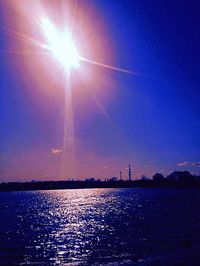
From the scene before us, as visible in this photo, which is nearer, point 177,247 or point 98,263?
point 98,263

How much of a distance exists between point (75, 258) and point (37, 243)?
1333 centimetres

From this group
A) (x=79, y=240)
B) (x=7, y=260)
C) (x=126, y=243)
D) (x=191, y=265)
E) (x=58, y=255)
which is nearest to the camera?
(x=191, y=265)

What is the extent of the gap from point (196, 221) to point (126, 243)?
105 ft

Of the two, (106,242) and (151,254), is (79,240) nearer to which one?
(106,242)

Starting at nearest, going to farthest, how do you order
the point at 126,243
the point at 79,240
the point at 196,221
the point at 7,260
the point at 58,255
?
1. the point at 7,260
2. the point at 58,255
3. the point at 126,243
4. the point at 79,240
5. the point at 196,221

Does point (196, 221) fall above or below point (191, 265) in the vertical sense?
above

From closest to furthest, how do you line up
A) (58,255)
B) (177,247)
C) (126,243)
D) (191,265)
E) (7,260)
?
(191,265)
(7,260)
(58,255)
(177,247)
(126,243)

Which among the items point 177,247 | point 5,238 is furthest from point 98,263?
point 5,238

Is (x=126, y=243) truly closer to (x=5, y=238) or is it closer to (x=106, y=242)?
(x=106, y=242)

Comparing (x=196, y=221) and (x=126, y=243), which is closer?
(x=126, y=243)

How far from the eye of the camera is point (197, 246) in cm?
4912

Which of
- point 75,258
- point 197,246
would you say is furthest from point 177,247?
point 75,258

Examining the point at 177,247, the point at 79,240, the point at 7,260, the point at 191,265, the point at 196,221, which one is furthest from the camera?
the point at 196,221

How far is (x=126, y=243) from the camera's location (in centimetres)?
5216
